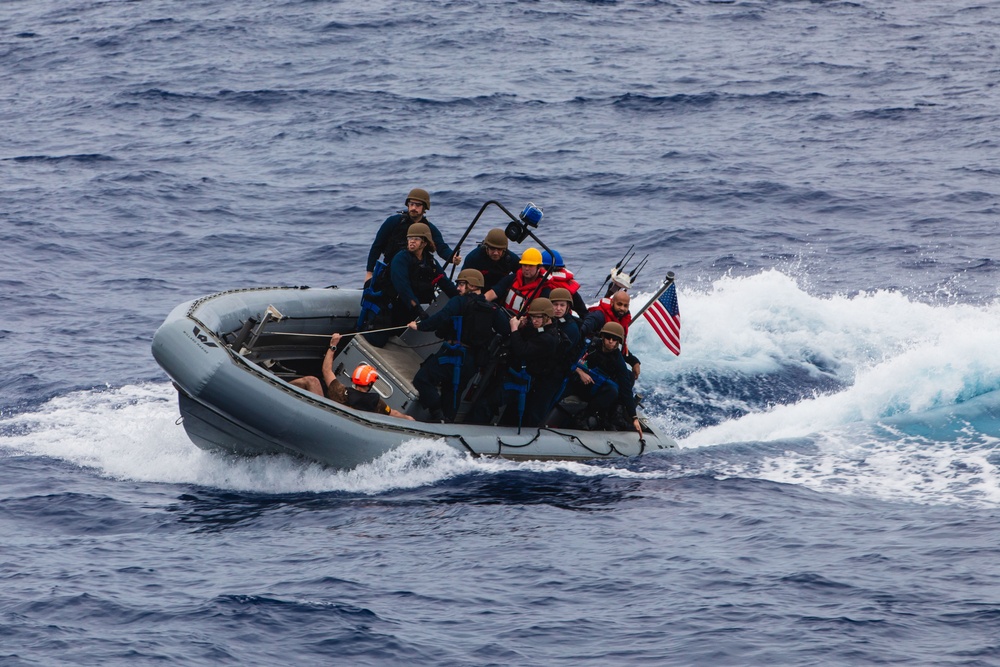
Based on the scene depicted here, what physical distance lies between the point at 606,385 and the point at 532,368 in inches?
38.6

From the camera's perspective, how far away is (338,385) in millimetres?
12992

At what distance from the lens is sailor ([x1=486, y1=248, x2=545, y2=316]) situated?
42.3ft

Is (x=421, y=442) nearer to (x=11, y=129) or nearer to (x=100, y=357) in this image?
(x=100, y=357)

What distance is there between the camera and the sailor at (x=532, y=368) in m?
12.1

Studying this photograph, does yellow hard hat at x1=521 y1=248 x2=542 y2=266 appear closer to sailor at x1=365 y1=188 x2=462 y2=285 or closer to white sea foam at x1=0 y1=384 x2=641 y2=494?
sailor at x1=365 y1=188 x2=462 y2=285

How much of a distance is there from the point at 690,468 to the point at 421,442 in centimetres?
278

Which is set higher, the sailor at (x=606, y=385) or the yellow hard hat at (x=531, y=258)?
the yellow hard hat at (x=531, y=258)

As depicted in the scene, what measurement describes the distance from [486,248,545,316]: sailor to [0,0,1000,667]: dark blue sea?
1.74 metres

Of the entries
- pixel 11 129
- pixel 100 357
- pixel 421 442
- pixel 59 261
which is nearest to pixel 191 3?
pixel 11 129

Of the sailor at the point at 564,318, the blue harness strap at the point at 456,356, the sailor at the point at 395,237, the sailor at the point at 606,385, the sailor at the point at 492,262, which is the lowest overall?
the sailor at the point at 606,385

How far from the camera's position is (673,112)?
2641cm

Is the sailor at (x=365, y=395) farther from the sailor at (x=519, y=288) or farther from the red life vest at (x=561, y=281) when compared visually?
the red life vest at (x=561, y=281)

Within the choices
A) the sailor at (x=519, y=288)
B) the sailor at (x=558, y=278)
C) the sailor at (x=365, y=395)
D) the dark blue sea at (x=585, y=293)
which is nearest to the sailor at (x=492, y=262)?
the sailor at (x=519, y=288)

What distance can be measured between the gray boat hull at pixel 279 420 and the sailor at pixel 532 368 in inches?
9.8
